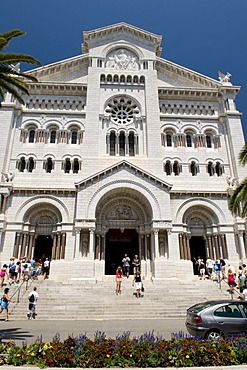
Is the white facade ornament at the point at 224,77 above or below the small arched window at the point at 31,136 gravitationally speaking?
above

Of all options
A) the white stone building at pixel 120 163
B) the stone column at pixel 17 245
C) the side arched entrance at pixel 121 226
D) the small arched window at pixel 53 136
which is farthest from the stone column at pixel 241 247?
the small arched window at pixel 53 136

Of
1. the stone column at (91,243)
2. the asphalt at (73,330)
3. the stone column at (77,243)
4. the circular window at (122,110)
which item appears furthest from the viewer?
the circular window at (122,110)

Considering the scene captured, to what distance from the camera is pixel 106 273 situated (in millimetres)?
25203

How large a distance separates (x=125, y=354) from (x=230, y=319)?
16.9 feet

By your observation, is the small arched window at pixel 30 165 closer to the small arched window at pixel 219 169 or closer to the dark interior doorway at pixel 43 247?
the dark interior doorway at pixel 43 247

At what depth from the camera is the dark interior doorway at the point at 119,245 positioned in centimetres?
2658

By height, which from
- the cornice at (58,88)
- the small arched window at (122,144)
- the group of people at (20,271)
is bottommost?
the group of people at (20,271)

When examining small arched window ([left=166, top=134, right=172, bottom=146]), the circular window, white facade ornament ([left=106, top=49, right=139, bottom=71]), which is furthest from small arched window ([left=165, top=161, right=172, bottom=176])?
white facade ornament ([left=106, top=49, right=139, bottom=71])

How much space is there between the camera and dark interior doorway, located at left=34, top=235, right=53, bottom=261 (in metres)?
26.2

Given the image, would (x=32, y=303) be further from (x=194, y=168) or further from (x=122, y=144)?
(x=194, y=168)

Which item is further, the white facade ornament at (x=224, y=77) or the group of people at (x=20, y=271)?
the white facade ornament at (x=224, y=77)

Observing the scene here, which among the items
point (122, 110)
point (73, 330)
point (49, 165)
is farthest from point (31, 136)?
point (73, 330)

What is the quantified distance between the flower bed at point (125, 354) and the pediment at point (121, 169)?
61.5ft

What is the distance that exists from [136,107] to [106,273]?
17.8 meters
